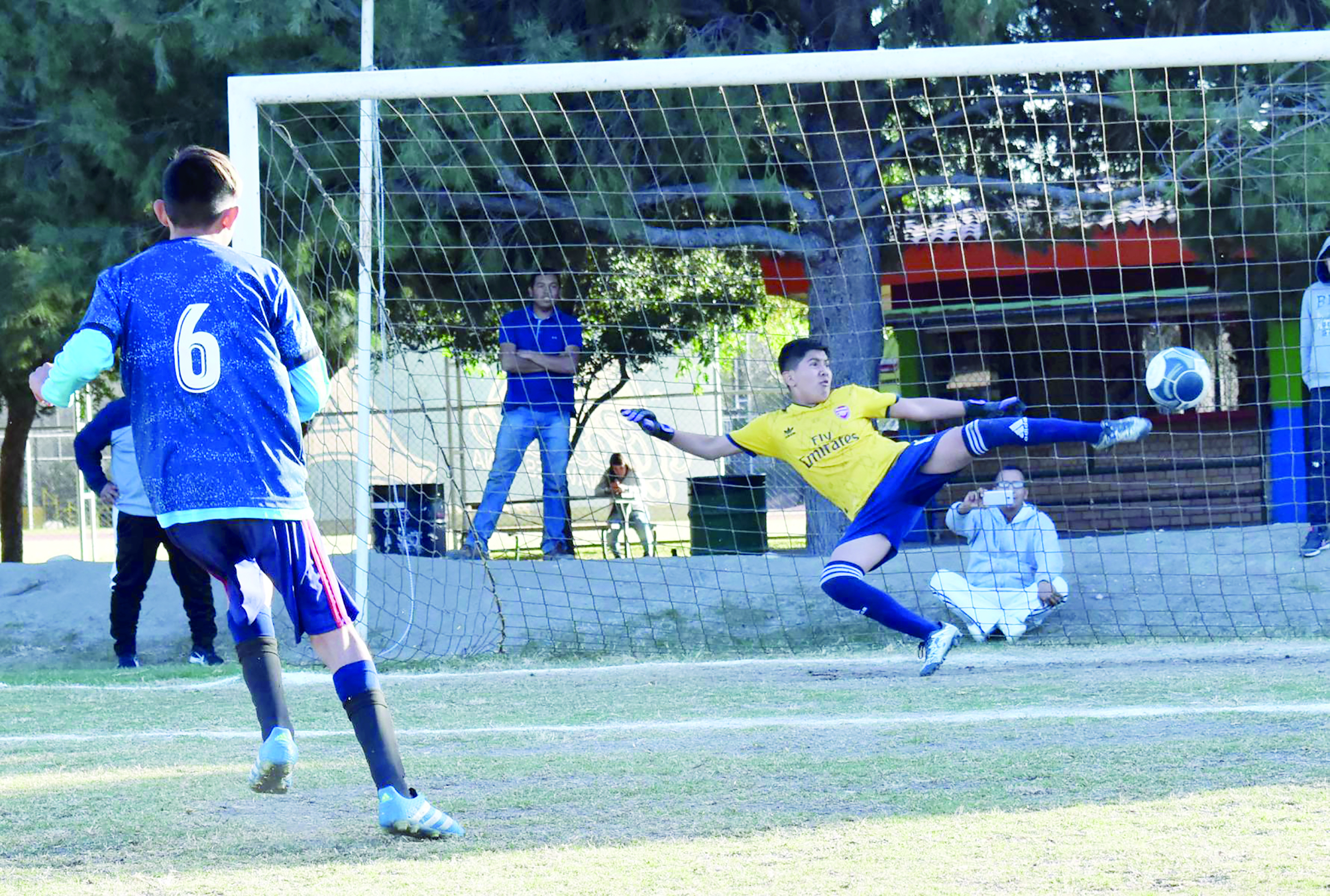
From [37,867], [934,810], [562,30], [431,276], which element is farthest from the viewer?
[431,276]

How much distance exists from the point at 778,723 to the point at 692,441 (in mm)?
2345

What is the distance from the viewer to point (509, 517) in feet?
52.5

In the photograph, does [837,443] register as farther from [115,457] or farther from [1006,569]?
[115,457]

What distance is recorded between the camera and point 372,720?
3.38 meters

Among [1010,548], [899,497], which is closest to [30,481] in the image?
[1010,548]

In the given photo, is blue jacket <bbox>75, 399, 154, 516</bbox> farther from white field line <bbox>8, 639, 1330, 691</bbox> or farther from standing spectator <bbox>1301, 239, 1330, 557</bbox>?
standing spectator <bbox>1301, 239, 1330, 557</bbox>

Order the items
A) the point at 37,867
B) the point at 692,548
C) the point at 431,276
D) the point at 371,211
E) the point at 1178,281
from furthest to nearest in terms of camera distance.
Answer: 1. the point at 1178,281
2. the point at 692,548
3. the point at 431,276
4. the point at 371,211
5. the point at 37,867

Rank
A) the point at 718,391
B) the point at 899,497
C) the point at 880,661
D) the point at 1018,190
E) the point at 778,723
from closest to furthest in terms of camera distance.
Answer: the point at 778,723 < the point at 899,497 < the point at 880,661 < the point at 1018,190 < the point at 718,391

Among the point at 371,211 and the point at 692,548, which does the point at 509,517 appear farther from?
the point at 371,211

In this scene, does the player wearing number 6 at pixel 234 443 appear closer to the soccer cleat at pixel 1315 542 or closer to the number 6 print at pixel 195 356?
the number 6 print at pixel 195 356

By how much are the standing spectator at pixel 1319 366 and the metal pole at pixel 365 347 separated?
16.6 ft

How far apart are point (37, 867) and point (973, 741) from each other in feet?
8.24

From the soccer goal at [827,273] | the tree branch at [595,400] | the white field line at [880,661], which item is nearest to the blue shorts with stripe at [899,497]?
the white field line at [880,661]

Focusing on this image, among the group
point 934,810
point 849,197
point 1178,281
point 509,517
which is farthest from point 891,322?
point 934,810
